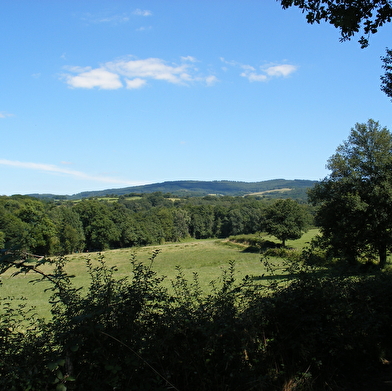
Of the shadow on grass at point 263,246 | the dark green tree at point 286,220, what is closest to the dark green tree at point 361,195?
the shadow on grass at point 263,246

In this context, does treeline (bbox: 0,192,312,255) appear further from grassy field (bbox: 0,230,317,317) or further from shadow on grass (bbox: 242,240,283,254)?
grassy field (bbox: 0,230,317,317)

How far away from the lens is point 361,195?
934 inches

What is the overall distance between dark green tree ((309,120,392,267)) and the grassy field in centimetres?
390

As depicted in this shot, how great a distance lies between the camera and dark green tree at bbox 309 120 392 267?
22.7 metres

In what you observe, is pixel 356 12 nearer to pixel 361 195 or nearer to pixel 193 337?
pixel 193 337

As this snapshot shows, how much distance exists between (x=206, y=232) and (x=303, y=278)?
12166 centimetres

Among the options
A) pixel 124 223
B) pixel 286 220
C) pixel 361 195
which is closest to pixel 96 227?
pixel 124 223

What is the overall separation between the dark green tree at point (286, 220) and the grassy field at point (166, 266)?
1.99 meters

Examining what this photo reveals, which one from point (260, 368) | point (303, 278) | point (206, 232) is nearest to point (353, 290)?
point (303, 278)

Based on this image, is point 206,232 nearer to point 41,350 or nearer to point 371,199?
point 371,199

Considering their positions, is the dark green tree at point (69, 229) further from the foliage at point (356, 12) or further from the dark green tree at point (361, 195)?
the foliage at point (356, 12)

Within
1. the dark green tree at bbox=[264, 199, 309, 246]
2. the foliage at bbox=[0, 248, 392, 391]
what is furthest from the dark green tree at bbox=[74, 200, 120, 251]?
the foliage at bbox=[0, 248, 392, 391]

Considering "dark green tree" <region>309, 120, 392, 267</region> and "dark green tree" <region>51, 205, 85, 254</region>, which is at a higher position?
"dark green tree" <region>309, 120, 392, 267</region>

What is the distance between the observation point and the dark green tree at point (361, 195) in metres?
22.7
